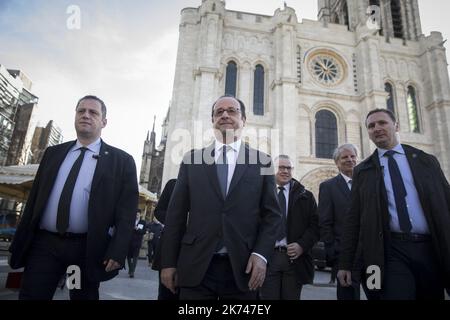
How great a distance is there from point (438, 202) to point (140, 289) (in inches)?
192

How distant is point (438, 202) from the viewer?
2.09m

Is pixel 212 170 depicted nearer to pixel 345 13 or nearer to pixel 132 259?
pixel 132 259

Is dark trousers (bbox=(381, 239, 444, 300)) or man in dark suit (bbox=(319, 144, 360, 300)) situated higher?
man in dark suit (bbox=(319, 144, 360, 300))

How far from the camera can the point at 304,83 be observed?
20.0 meters

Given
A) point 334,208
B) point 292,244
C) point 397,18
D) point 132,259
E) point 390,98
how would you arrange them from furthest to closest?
point 397,18 < point 390,98 < point 132,259 < point 334,208 < point 292,244

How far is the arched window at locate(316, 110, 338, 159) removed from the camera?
741 inches

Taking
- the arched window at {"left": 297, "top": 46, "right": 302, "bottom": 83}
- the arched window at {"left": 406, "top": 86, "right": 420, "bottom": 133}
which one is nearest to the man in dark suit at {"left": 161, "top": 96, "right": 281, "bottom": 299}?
the arched window at {"left": 297, "top": 46, "right": 302, "bottom": 83}

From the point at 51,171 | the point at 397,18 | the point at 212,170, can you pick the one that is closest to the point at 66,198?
the point at 51,171

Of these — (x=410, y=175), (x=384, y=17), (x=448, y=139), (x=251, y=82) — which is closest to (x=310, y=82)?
→ (x=251, y=82)

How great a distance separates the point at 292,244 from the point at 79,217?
2.04 meters

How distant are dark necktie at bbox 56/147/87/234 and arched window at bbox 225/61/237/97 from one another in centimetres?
1725

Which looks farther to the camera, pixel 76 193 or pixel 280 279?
pixel 280 279

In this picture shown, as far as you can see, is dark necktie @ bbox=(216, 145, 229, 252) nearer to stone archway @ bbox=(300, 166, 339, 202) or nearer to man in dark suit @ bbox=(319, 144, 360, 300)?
man in dark suit @ bbox=(319, 144, 360, 300)

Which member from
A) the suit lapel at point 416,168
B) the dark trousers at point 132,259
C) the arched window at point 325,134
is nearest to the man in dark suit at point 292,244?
the suit lapel at point 416,168
